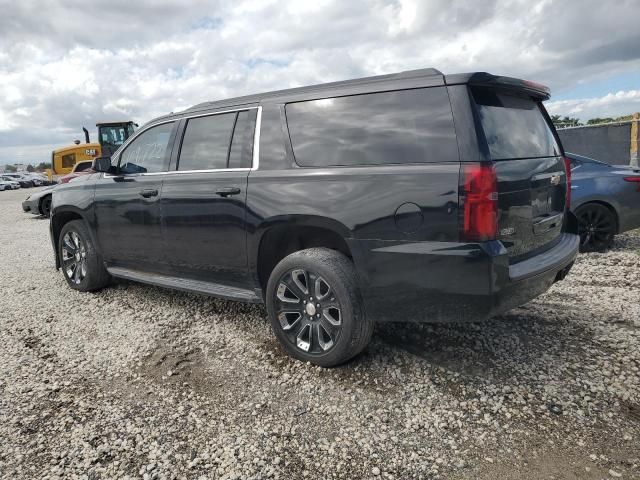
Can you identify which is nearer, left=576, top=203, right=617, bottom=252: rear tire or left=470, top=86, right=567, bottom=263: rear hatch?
left=470, top=86, right=567, bottom=263: rear hatch

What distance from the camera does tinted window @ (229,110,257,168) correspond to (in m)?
3.65

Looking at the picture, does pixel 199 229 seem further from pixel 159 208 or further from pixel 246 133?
pixel 246 133

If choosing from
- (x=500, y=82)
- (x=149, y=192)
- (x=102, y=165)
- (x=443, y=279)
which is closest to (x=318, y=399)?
(x=443, y=279)

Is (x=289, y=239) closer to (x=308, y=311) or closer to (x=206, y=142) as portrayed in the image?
(x=308, y=311)

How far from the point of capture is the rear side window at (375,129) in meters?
2.81

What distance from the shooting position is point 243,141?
3.71m

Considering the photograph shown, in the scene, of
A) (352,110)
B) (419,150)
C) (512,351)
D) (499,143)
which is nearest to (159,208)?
(352,110)

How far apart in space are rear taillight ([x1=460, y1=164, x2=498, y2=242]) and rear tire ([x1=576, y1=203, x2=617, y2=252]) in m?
4.53

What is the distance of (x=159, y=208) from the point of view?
4.17 meters

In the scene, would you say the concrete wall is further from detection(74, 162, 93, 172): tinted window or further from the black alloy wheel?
detection(74, 162, 93, 172): tinted window

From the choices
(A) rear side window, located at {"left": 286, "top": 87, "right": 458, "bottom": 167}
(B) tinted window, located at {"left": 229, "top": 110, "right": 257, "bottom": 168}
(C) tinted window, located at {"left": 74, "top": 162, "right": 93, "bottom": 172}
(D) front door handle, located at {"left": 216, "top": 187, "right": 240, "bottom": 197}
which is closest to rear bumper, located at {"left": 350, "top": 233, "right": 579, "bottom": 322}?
(A) rear side window, located at {"left": 286, "top": 87, "right": 458, "bottom": 167}

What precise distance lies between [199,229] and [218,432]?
67.2 inches

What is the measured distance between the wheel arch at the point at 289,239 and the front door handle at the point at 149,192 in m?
1.22

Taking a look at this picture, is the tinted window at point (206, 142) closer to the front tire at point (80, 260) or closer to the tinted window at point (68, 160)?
the front tire at point (80, 260)
